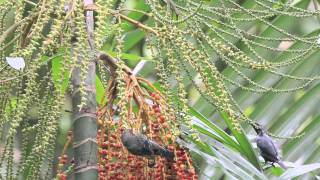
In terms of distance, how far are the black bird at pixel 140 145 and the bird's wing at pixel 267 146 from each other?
0.30m

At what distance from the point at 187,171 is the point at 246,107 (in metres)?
0.87

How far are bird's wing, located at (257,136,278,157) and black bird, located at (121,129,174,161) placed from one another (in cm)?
30

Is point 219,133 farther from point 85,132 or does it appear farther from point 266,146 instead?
point 85,132

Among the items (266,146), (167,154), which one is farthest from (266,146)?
(167,154)

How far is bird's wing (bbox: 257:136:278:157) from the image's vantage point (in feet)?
4.28

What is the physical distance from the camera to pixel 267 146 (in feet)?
4.28

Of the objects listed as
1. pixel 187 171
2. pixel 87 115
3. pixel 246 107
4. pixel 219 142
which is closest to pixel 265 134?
pixel 219 142

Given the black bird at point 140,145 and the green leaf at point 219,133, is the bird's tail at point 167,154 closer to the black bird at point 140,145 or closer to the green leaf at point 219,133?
the black bird at point 140,145

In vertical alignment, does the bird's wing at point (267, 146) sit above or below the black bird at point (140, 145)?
below

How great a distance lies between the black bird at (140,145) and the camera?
1.04 m

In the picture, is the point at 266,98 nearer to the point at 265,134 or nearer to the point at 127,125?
the point at 265,134

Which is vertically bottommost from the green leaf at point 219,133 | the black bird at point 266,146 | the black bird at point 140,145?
the black bird at point 266,146

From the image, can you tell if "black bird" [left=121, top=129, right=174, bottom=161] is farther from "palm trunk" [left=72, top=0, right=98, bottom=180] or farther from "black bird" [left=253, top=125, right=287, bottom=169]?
"black bird" [left=253, top=125, right=287, bottom=169]

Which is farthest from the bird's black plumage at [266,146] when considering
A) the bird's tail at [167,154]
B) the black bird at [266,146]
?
the bird's tail at [167,154]
